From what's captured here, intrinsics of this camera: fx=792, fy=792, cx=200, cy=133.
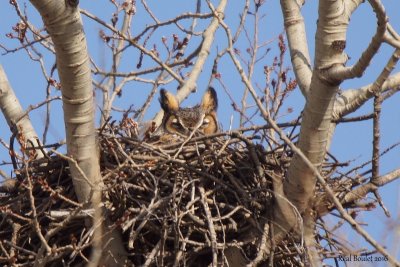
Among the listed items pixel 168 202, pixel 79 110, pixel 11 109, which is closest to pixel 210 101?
pixel 11 109

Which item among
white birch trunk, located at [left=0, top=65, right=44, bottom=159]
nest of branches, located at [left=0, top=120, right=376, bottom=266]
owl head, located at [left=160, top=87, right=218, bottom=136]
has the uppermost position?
owl head, located at [left=160, top=87, right=218, bottom=136]

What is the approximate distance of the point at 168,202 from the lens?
3.96m

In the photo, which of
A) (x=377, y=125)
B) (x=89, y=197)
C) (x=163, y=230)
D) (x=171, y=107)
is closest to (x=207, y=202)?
(x=163, y=230)

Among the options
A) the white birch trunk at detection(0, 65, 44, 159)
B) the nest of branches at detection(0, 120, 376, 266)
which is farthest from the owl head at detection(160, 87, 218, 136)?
the nest of branches at detection(0, 120, 376, 266)

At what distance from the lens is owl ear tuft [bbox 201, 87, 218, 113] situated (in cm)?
588

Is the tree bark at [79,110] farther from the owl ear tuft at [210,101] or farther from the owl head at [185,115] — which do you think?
the owl ear tuft at [210,101]

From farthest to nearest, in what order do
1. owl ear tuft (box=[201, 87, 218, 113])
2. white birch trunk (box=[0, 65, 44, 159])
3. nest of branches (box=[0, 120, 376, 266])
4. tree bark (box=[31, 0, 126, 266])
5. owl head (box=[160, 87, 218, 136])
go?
1. owl ear tuft (box=[201, 87, 218, 113])
2. owl head (box=[160, 87, 218, 136])
3. white birch trunk (box=[0, 65, 44, 159])
4. nest of branches (box=[0, 120, 376, 266])
5. tree bark (box=[31, 0, 126, 266])

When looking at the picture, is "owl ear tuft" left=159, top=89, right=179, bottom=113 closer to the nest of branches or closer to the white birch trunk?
the white birch trunk

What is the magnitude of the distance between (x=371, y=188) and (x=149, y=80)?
9.10ft

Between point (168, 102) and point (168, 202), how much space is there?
186cm

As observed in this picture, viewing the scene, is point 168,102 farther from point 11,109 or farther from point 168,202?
point 168,202

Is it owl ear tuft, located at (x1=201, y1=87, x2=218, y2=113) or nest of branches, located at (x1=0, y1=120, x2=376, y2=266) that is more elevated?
owl ear tuft, located at (x1=201, y1=87, x2=218, y2=113)

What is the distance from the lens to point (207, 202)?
13.2 ft

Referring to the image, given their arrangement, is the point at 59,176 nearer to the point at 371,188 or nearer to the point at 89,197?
the point at 89,197
